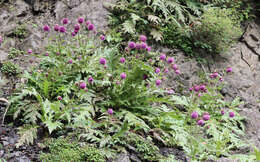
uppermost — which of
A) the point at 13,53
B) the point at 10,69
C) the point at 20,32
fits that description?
the point at 20,32

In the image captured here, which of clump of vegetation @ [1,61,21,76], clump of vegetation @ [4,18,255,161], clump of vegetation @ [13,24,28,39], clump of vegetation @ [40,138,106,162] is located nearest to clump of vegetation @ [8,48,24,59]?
clump of vegetation @ [1,61,21,76]

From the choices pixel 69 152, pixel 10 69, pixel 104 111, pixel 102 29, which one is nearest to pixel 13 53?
pixel 10 69

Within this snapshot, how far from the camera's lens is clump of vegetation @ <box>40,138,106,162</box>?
2379 mm

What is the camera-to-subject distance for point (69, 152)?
2.43 meters

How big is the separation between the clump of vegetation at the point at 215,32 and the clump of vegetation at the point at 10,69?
318 centimetres

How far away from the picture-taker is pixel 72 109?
2.89m

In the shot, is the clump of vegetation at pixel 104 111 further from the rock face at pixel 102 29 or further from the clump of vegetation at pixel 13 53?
the rock face at pixel 102 29

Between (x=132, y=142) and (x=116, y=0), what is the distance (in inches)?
125

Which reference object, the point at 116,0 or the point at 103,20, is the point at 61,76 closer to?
the point at 103,20

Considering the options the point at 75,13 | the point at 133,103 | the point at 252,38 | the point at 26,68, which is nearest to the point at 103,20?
the point at 75,13

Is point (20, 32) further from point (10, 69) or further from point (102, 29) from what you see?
point (102, 29)

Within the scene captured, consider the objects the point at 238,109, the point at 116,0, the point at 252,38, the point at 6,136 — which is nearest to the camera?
the point at 6,136

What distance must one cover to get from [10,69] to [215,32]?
11.9ft

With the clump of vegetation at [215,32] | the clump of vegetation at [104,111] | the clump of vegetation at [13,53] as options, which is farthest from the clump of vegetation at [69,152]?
the clump of vegetation at [215,32]
